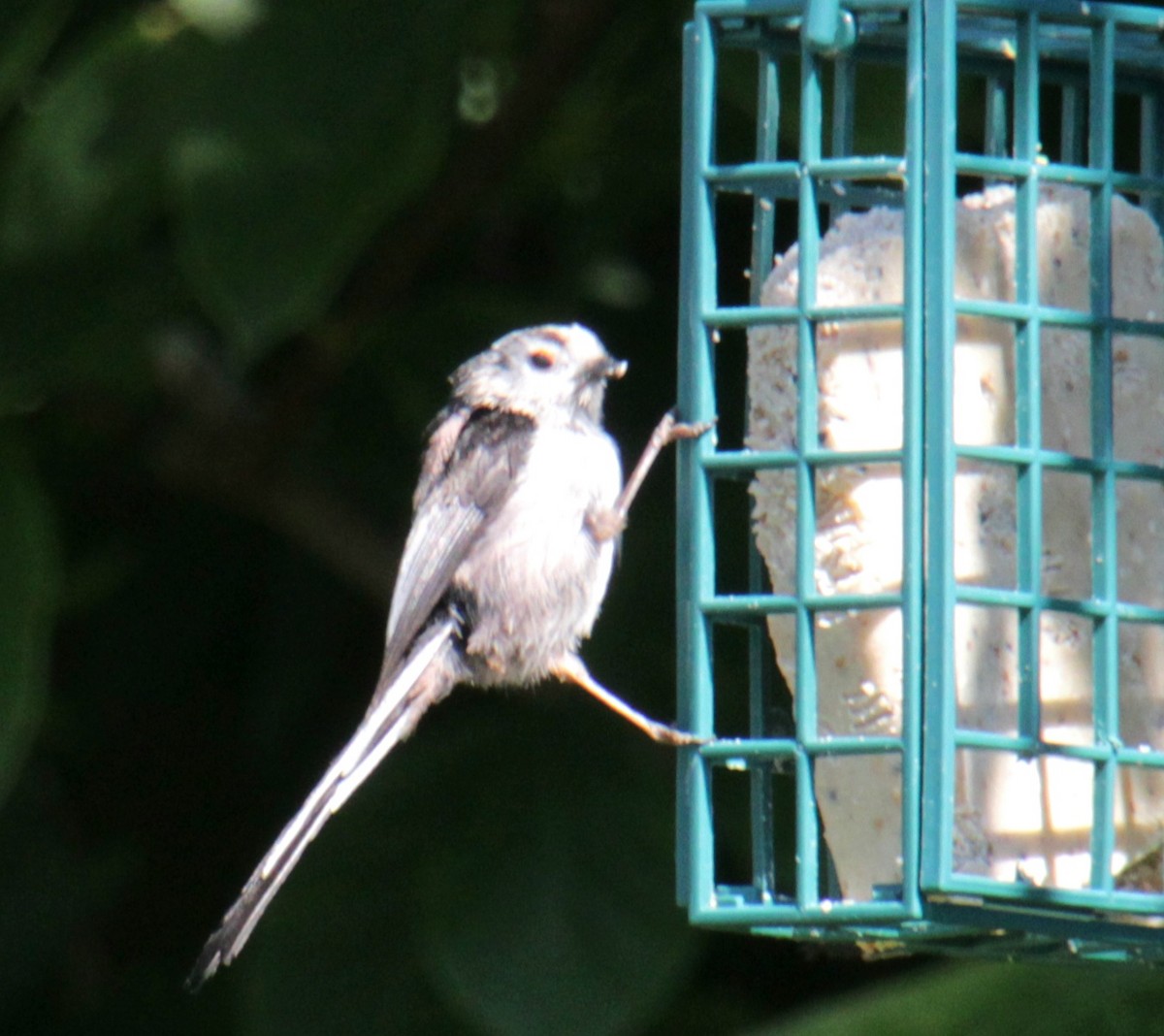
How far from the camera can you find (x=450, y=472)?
4684 mm

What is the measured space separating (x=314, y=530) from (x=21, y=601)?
49.3 inches

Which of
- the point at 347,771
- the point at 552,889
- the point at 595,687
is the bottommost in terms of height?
the point at 552,889

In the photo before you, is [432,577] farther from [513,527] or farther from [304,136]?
[304,136]

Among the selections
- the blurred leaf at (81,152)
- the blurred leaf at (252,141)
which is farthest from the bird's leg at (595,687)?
the blurred leaf at (81,152)

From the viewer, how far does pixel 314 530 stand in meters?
5.48

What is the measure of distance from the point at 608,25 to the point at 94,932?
305cm

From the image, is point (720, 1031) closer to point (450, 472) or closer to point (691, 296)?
point (450, 472)

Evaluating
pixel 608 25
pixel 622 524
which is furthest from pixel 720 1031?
pixel 608 25

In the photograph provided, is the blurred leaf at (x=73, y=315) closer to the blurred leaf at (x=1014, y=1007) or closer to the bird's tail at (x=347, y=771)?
the bird's tail at (x=347, y=771)

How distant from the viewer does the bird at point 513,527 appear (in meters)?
4.56

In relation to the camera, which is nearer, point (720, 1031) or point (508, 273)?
point (720, 1031)

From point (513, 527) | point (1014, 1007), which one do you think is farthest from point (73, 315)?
point (1014, 1007)

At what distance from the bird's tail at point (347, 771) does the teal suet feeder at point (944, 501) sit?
2.64ft

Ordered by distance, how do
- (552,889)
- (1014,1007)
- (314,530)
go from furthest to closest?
(314,530) < (552,889) < (1014,1007)
